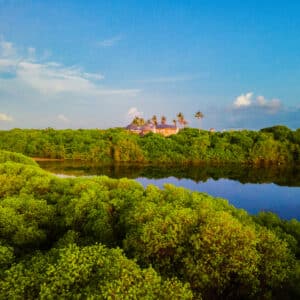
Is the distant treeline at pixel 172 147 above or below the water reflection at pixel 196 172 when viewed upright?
above

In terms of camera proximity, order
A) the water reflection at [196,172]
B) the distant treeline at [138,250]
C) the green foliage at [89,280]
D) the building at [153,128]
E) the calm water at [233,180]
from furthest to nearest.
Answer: the building at [153,128], the water reflection at [196,172], the calm water at [233,180], the distant treeline at [138,250], the green foliage at [89,280]

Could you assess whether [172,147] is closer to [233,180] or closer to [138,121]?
[233,180]

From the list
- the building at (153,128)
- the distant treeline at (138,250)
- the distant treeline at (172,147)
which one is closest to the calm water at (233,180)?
the distant treeline at (172,147)

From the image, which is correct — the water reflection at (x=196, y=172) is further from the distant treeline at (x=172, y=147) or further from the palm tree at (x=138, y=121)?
the palm tree at (x=138, y=121)

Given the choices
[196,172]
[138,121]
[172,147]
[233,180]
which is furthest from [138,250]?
[138,121]

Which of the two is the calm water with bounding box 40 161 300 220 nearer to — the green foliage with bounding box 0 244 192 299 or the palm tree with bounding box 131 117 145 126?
the green foliage with bounding box 0 244 192 299

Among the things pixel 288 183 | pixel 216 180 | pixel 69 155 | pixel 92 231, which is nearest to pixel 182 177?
pixel 216 180

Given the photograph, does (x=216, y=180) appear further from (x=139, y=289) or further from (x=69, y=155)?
(x=139, y=289)
